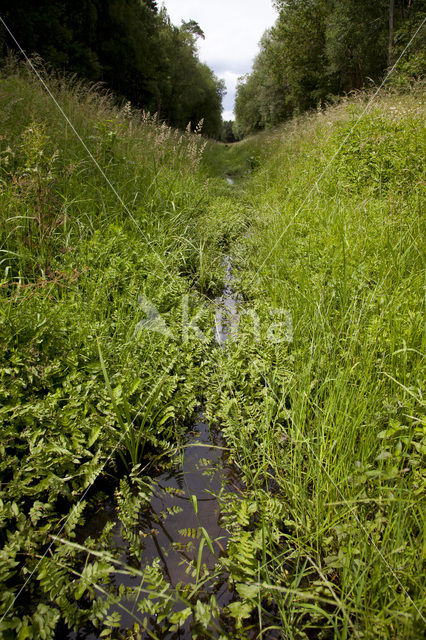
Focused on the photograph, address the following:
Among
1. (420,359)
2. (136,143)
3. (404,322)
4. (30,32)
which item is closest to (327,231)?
(404,322)

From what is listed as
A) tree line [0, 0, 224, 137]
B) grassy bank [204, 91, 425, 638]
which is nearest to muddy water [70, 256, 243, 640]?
grassy bank [204, 91, 425, 638]

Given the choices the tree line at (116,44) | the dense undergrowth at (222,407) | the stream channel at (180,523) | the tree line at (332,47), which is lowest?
the stream channel at (180,523)

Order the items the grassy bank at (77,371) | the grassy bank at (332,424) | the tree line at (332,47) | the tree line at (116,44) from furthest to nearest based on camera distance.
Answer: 1. the tree line at (332,47)
2. the tree line at (116,44)
3. the grassy bank at (77,371)
4. the grassy bank at (332,424)

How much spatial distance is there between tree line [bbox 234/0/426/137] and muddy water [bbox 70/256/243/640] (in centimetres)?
1140

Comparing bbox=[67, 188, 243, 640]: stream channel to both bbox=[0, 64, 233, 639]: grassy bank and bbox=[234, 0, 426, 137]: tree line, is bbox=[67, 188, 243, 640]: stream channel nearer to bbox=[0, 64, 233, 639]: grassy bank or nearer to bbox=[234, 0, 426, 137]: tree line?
bbox=[0, 64, 233, 639]: grassy bank

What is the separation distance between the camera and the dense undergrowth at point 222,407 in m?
1.03

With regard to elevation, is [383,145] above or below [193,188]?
above

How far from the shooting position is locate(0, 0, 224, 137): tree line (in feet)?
39.8

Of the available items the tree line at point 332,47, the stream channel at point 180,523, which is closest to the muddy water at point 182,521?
the stream channel at point 180,523

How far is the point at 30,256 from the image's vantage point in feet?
8.05

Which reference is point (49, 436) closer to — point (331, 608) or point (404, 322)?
point (331, 608)

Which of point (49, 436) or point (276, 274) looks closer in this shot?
point (49, 436)

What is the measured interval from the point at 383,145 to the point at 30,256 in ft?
16.0

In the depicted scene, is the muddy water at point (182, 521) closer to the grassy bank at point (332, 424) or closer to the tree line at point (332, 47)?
the grassy bank at point (332, 424)
